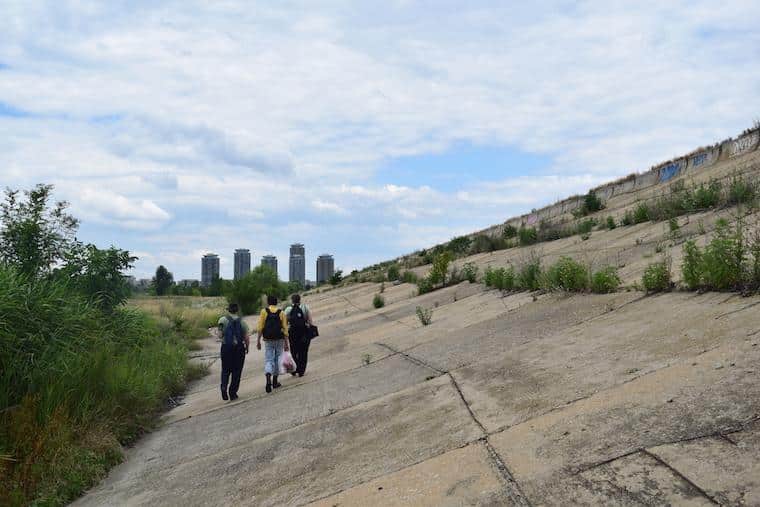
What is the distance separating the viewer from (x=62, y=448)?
6605 millimetres

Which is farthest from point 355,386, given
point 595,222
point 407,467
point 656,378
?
point 595,222

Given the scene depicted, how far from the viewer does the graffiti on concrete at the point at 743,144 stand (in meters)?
15.8

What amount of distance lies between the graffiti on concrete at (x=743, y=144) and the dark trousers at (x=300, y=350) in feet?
41.5

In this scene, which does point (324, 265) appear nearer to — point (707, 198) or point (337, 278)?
point (337, 278)

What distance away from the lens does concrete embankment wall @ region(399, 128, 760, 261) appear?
53.9ft

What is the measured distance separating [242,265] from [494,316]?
83.2 m

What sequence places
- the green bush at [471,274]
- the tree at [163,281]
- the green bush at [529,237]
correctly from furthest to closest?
1. the tree at [163,281]
2. the green bush at [529,237]
3. the green bush at [471,274]

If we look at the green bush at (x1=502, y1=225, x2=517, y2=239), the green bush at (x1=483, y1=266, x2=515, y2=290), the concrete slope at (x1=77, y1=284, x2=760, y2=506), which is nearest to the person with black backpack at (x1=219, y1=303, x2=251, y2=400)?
the concrete slope at (x1=77, y1=284, x2=760, y2=506)

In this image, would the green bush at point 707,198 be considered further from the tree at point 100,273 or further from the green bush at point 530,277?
the tree at point 100,273

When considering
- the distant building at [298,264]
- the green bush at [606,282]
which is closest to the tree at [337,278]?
the green bush at [606,282]

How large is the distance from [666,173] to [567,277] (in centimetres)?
1188

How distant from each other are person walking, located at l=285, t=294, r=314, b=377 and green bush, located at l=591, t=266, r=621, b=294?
188 inches

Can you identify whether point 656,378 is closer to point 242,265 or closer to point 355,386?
point 355,386

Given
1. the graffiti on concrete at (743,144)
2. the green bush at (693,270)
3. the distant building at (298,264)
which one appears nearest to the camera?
the green bush at (693,270)
